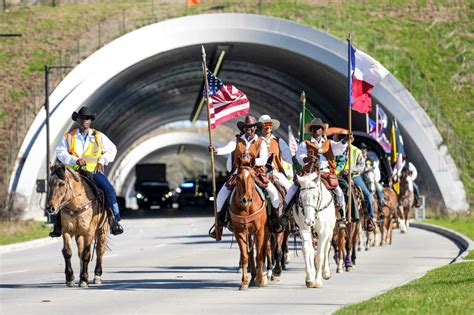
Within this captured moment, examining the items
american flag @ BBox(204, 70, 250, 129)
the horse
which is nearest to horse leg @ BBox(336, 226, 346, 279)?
american flag @ BBox(204, 70, 250, 129)

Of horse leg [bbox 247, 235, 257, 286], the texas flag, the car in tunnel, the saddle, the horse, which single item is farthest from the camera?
the car in tunnel

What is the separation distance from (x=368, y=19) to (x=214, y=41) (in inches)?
699

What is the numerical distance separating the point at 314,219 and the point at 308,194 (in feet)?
1.26

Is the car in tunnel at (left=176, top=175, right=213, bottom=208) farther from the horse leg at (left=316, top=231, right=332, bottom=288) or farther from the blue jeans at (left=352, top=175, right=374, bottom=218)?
the horse leg at (left=316, top=231, right=332, bottom=288)

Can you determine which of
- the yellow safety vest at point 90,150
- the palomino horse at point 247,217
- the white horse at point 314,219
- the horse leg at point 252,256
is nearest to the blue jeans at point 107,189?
the yellow safety vest at point 90,150

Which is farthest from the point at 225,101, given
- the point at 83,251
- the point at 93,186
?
the point at 83,251

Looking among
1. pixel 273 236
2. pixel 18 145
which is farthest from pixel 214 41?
pixel 273 236

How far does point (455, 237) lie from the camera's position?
1426 inches

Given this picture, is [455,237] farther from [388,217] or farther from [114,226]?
[114,226]

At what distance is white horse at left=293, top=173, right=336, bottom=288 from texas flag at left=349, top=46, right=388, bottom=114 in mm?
5799

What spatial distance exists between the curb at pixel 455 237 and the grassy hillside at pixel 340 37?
13015 mm

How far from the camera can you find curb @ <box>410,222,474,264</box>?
95.1 ft

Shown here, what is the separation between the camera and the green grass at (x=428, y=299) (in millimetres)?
14398

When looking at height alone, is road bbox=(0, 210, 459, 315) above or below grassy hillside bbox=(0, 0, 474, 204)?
below
